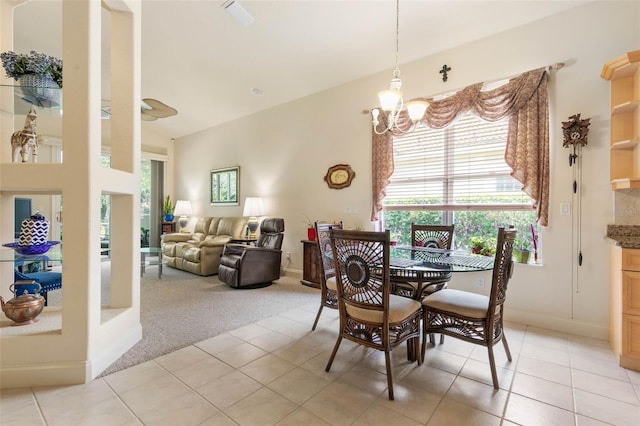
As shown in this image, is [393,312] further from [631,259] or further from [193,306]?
[193,306]

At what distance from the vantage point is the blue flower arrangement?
1982 mm

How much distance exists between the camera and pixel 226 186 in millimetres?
6348

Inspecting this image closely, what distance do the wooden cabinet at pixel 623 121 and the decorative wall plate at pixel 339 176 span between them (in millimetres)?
2744

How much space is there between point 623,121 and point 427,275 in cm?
223

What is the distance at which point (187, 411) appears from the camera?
5.42 feet

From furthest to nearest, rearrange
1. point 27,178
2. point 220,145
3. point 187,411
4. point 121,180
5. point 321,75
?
point 220,145
point 321,75
point 121,180
point 27,178
point 187,411

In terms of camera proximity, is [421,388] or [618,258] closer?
[421,388]

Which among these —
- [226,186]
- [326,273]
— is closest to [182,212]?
[226,186]

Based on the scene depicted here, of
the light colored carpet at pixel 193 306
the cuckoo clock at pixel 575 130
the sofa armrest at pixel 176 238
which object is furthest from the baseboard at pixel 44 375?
the cuckoo clock at pixel 575 130

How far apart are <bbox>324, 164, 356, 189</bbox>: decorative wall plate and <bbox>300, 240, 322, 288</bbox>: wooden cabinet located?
3.16 feet

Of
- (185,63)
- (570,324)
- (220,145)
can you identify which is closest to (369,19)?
(185,63)

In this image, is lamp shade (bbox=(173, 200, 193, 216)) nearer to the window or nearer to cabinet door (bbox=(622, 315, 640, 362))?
the window

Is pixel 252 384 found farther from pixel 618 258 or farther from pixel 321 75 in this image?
pixel 321 75

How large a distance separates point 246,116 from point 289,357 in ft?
16.1
